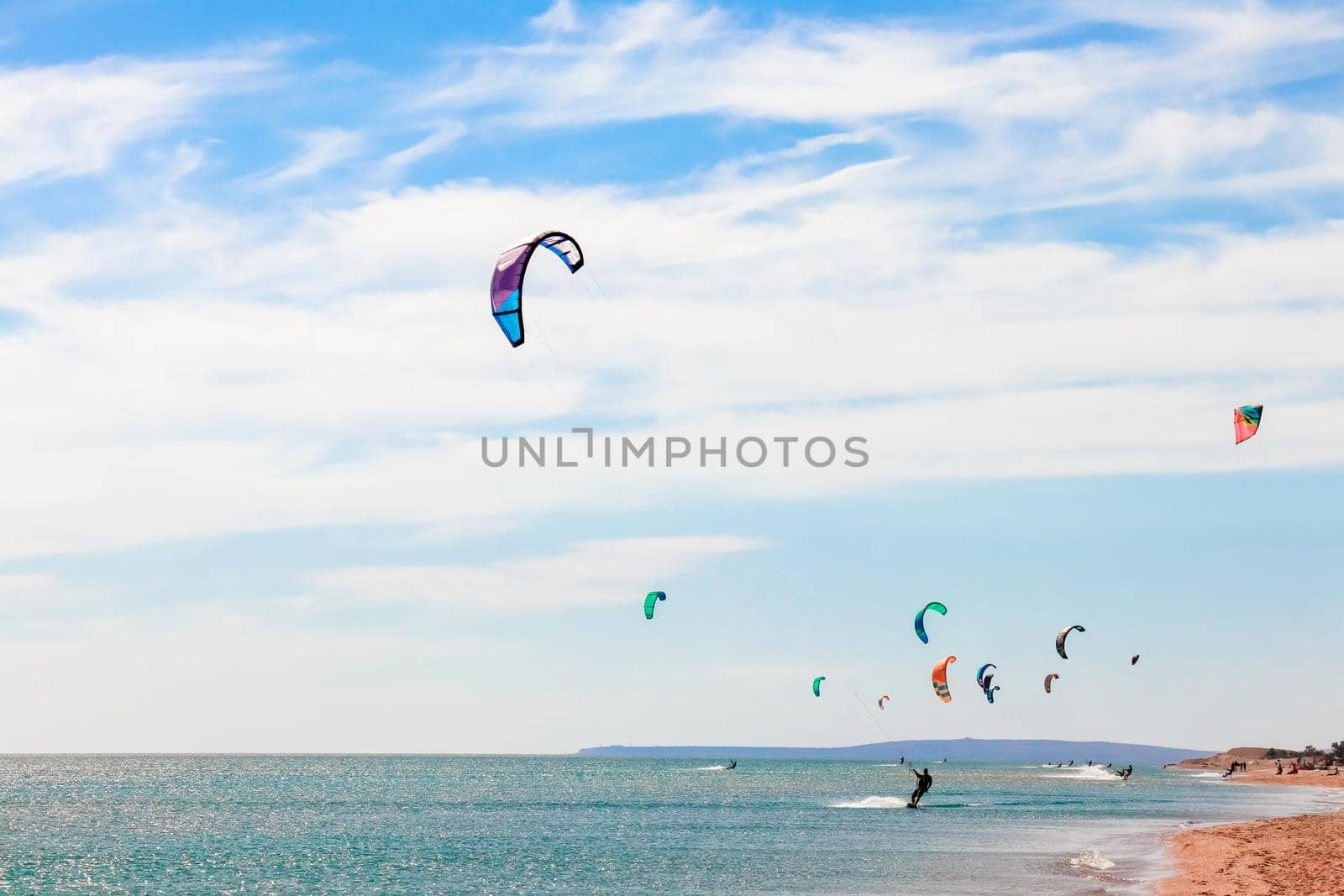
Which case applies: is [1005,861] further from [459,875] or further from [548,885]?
[459,875]

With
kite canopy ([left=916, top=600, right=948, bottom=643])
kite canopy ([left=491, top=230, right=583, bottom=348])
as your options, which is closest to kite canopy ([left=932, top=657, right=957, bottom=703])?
kite canopy ([left=916, top=600, right=948, bottom=643])

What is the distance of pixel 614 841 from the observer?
42.4m

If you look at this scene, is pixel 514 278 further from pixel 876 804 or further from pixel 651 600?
pixel 876 804

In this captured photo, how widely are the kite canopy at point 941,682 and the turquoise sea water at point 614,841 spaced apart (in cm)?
446

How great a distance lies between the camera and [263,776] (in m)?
127

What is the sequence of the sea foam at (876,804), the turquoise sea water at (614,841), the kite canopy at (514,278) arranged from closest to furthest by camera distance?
the kite canopy at (514,278) < the turquoise sea water at (614,841) < the sea foam at (876,804)

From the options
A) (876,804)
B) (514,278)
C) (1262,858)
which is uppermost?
(514,278)

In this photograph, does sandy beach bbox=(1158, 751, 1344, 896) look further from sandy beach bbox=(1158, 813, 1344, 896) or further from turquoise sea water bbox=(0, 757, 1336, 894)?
turquoise sea water bbox=(0, 757, 1336, 894)

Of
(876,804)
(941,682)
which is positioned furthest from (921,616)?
(876,804)

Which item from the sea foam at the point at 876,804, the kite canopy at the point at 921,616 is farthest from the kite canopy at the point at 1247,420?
the sea foam at the point at 876,804

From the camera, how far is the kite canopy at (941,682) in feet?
139

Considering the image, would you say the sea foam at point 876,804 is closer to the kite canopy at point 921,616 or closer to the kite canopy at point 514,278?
the kite canopy at point 921,616

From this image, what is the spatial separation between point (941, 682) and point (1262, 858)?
14640 millimetres

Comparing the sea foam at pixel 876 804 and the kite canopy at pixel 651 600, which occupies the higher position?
the kite canopy at pixel 651 600
